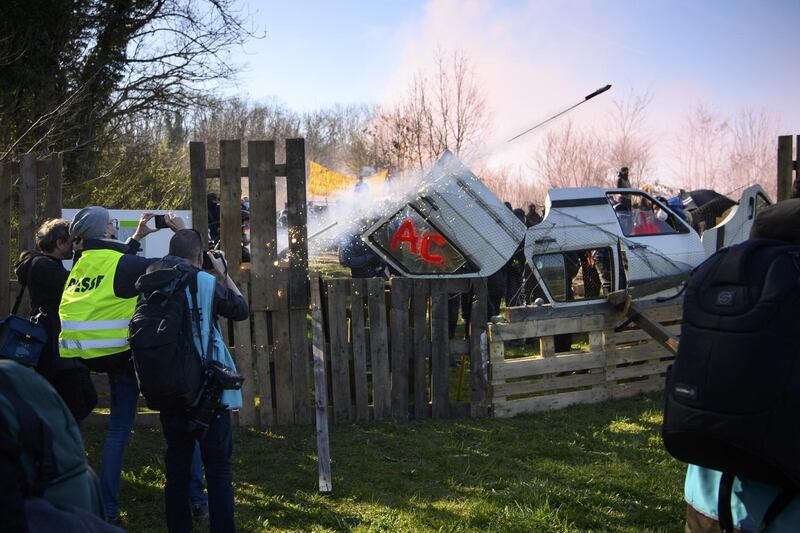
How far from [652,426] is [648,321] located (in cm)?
112

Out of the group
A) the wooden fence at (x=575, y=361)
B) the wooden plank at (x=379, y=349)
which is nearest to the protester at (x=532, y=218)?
the wooden fence at (x=575, y=361)

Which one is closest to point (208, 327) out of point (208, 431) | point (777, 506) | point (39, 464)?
point (208, 431)

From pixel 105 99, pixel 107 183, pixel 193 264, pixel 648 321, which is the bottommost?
pixel 648 321

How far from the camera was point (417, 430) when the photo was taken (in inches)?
268

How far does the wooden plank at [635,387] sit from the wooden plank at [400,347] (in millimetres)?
2331

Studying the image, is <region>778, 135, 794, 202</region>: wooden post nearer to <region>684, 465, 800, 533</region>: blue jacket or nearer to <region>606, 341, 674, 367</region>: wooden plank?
<region>606, 341, 674, 367</region>: wooden plank

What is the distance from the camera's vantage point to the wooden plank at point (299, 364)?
6902mm

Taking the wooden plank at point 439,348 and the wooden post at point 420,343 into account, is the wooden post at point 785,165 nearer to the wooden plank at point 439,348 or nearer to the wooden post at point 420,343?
the wooden plank at point 439,348

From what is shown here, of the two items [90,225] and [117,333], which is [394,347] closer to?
[117,333]

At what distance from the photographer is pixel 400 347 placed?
7.09m

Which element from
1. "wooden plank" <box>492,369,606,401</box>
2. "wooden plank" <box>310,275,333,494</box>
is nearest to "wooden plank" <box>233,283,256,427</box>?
"wooden plank" <box>310,275,333,494</box>

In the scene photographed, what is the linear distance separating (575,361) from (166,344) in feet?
16.3

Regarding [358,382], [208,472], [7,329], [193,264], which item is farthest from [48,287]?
[358,382]

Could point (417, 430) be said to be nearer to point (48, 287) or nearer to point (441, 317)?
point (441, 317)
